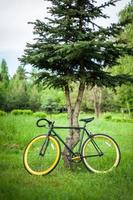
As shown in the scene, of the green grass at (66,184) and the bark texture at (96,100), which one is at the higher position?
the bark texture at (96,100)

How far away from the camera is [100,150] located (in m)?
6.07

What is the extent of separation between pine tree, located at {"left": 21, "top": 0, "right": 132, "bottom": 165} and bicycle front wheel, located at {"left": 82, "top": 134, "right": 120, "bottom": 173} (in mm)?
654

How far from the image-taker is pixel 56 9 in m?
6.75

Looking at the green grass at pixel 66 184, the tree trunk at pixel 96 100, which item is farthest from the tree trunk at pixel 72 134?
the tree trunk at pixel 96 100

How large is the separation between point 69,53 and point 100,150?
1.81m

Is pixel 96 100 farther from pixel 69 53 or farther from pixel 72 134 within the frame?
pixel 69 53

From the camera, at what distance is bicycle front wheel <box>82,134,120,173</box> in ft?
19.7

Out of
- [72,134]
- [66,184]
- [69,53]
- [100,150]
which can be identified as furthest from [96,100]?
[66,184]

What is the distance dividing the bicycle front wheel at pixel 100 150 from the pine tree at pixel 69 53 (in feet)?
2.15

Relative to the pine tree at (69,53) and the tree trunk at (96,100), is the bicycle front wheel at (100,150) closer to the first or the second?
the pine tree at (69,53)

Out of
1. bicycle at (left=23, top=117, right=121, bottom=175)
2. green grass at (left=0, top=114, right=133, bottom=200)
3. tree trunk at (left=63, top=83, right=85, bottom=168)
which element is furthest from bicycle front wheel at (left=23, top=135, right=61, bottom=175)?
tree trunk at (left=63, top=83, right=85, bottom=168)

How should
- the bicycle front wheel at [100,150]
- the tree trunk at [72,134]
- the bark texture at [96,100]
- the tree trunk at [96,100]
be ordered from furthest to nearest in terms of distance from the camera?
the bark texture at [96,100] < the tree trunk at [96,100] < the tree trunk at [72,134] < the bicycle front wheel at [100,150]

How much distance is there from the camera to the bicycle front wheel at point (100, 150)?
19.7 ft

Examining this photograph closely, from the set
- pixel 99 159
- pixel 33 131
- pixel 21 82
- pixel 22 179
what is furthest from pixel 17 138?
pixel 21 82
